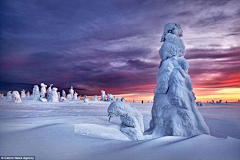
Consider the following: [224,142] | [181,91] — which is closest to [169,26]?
[181,91]

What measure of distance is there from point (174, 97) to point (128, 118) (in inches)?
82.4

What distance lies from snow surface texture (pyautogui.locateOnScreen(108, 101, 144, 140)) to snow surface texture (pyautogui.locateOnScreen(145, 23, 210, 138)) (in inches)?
23.5

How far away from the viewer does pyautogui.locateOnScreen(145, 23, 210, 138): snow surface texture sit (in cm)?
542

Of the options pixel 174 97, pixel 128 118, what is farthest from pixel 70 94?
pixel 174 97

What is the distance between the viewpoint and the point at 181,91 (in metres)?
5.53

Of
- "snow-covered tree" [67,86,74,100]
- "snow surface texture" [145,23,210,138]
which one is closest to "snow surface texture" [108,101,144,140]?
"snow surface texture" [145,23,210,138]

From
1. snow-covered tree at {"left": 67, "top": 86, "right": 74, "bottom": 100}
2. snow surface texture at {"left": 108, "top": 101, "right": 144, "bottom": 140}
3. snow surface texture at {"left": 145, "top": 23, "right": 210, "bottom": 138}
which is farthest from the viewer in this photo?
snow-covered tree at {"left": 67, "top": 86, "right": 74, "bottom": 100}

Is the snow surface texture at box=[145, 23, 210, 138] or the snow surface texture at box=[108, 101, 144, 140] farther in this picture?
the snow surface texture at box=[108, 101, 144, 140]

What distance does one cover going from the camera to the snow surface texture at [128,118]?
20.4ft

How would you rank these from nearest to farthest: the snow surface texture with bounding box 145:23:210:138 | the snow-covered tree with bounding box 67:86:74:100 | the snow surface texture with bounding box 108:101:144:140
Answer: the snow surface texture with bounding box 145:23:210:138 → the snow surface texture with bounding box 108:101:144:140 → the snow-covered tree with bounding box 67:86:74:100

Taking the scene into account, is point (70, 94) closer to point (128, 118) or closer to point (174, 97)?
point (128, 118)

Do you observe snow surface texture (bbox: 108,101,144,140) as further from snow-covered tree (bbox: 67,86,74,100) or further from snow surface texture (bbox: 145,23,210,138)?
snow-covered tree (bbox: 67,86,74,100)

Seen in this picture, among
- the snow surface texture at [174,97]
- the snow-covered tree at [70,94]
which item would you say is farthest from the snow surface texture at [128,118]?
the snow-covered tree at [70,94]

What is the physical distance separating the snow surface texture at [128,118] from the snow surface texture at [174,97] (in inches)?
23.5
